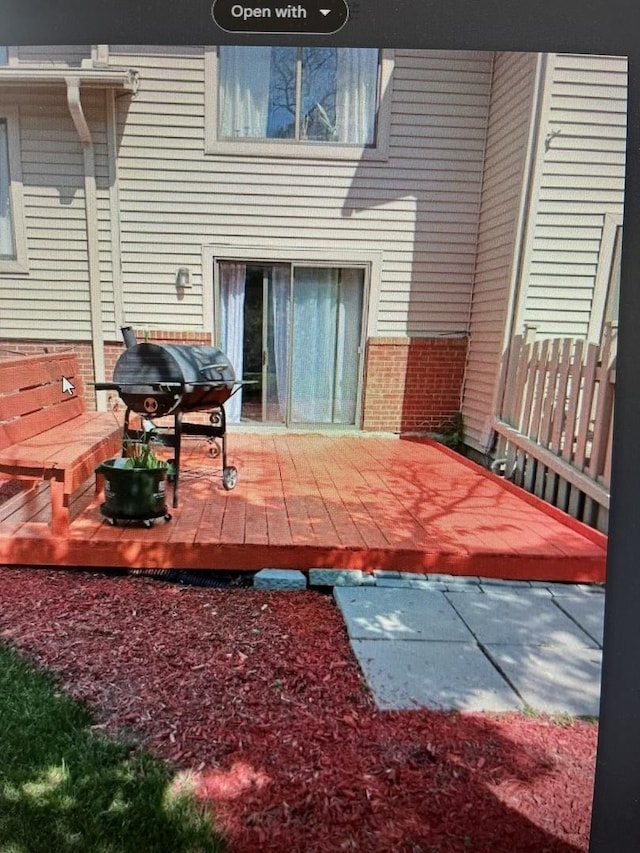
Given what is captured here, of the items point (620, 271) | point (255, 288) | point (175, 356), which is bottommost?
point (175, 356)

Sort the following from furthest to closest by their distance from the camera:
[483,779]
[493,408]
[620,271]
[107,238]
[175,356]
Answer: [493,408], [175,356], [107,238], [483,779], [620,271]

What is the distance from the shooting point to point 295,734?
122 cm

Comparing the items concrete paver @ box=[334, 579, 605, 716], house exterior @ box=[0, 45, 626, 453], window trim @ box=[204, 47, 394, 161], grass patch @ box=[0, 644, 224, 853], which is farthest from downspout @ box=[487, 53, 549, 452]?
grass patch @ box=[0, 644, 224, 853]

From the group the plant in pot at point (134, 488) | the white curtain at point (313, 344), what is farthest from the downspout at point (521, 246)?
the plant in pot at point (134, 488)

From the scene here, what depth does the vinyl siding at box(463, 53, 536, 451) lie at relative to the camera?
126cm

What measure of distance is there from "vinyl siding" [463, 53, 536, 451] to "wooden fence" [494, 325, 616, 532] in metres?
0.20

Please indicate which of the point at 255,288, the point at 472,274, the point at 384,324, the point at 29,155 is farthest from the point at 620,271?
the point at 384,324

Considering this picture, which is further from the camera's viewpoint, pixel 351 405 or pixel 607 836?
pixel 351 405

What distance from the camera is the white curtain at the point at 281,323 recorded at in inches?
118

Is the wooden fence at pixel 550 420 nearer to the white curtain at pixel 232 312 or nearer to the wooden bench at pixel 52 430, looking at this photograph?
the white curtain at pixel 232 312

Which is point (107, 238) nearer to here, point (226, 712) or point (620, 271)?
point (226, 712)

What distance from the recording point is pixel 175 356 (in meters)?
2.29

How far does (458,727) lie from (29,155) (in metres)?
2.23

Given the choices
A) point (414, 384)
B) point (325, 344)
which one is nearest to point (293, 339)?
point (325, 344)
